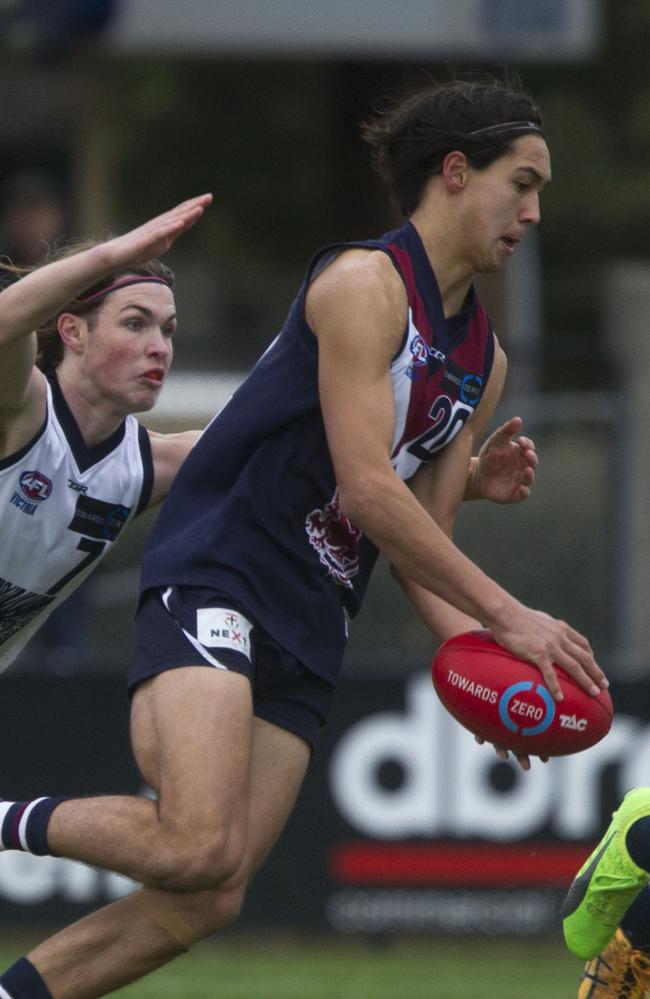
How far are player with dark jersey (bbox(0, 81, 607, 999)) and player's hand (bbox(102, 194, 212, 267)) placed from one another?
41cm

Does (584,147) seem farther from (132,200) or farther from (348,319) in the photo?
(348,319)

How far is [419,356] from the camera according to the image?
15.6 ft

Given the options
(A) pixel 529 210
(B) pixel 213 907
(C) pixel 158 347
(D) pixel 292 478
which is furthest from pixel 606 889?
(C) pixel 158 347

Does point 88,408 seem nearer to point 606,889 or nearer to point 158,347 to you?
point 158,347

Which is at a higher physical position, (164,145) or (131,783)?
(164,145)

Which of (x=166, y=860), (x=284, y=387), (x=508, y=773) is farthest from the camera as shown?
(x=508, y=773)

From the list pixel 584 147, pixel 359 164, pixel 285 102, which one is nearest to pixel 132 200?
pixel 285 102

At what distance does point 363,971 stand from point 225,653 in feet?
10.6

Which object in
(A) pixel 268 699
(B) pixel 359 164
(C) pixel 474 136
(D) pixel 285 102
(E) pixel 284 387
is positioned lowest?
(A) pixel 268 699

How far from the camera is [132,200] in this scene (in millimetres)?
22453

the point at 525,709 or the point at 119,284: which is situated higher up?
the point at 119,284

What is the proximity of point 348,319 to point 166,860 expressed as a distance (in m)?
1.33

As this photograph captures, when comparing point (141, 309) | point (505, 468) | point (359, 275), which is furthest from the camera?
point (505, 468)

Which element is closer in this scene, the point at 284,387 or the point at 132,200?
the point at 284,387
